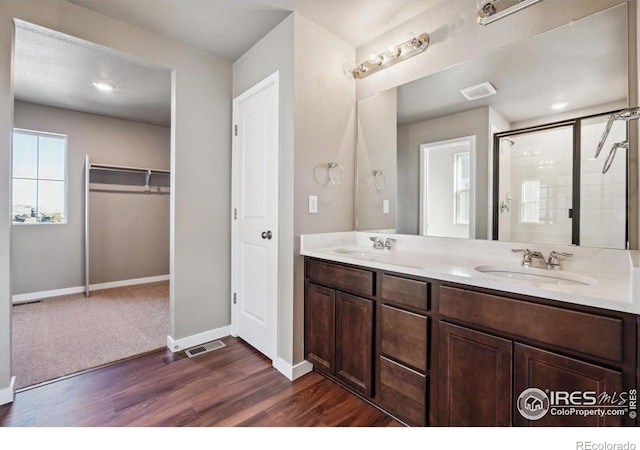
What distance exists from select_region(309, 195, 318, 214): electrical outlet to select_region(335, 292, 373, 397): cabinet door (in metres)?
0.63

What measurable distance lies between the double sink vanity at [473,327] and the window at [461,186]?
0.53 feet

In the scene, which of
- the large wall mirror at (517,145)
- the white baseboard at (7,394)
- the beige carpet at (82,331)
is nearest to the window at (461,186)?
the large wall mirror at (517,145)

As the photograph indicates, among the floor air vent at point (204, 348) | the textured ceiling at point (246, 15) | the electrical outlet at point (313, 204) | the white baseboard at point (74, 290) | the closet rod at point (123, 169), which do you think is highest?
the textured ceiling at point (246, 15)

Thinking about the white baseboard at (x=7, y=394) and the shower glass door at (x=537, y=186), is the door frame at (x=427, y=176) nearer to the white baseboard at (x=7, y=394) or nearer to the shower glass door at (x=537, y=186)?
the shower glass door at (x=537, y=186)

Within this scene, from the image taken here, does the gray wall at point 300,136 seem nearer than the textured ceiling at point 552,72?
No

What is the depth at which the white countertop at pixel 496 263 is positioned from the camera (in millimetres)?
1010

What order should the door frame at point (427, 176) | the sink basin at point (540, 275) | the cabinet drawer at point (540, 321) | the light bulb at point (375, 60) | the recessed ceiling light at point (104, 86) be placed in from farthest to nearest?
the recessed ceiling light at point (104, 86) → the light bulb at point (375, 60) → the door frame at point (427, 176) → the sink basin at point (540, 275) → the cabinet drawer at point (540, 321)

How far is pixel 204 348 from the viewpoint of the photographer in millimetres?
2510

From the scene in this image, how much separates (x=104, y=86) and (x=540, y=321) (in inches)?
167

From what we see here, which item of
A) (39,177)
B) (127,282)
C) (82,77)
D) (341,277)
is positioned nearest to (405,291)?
(341,277)

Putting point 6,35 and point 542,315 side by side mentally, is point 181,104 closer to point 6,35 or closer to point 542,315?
point 6,35

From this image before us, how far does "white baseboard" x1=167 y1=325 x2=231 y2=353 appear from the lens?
8.05ft

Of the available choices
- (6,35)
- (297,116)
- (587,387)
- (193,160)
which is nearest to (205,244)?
(193,160)

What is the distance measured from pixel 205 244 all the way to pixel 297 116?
141 centimetres
